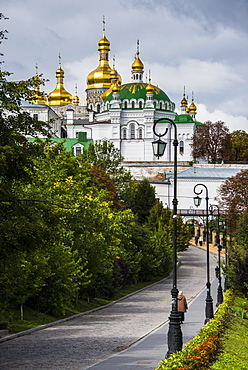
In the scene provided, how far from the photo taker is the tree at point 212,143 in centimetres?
10650

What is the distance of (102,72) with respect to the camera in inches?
5335

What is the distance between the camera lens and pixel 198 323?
80.2 ft

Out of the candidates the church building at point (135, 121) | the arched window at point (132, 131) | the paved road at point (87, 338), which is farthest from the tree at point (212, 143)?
the paved road at point (87, 338)

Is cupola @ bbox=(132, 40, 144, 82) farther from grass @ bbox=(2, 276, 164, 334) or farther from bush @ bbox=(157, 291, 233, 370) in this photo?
bush @ bbox=(157, 291, 233, 370)

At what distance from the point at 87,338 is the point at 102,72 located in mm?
118030

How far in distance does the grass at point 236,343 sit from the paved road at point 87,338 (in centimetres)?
273

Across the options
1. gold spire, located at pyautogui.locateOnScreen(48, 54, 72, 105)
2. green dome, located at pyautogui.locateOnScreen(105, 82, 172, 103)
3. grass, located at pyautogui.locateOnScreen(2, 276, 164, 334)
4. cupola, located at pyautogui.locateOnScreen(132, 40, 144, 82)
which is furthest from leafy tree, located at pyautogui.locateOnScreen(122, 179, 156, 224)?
gold spire, located at pyautogui.locateOnScreen(48, 54, 72, 105)

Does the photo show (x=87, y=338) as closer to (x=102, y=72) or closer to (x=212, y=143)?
(x=212, y=143)

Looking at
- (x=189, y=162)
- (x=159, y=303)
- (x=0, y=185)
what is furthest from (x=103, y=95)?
(x=0, y=185)

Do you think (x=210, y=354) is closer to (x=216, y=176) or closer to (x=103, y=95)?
(x=216, y=176)

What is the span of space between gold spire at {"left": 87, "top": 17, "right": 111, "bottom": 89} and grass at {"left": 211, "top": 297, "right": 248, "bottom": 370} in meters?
111

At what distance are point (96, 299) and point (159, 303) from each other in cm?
306

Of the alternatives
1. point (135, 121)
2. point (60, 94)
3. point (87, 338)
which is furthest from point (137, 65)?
point (87, 338)

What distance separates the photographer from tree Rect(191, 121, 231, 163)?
10650 cm
